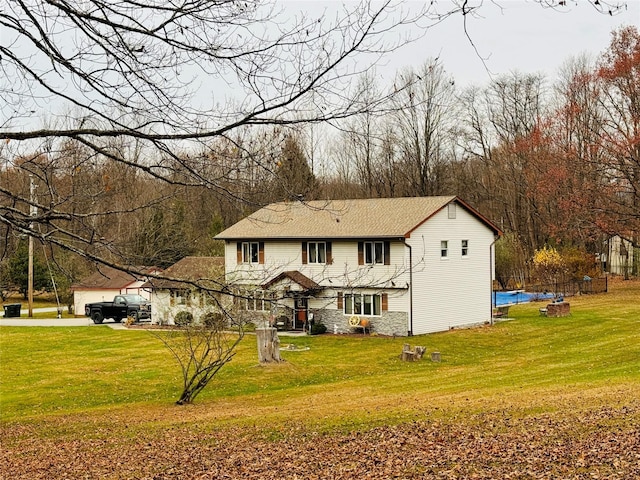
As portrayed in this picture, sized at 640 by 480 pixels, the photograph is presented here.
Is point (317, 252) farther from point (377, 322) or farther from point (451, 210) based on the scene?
point (451, 210)

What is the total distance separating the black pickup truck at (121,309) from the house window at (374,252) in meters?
14.4

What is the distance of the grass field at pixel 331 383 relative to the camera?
14680 millimetres

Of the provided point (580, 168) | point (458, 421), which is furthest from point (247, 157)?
point (580, 168)

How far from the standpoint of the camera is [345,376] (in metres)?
25.3

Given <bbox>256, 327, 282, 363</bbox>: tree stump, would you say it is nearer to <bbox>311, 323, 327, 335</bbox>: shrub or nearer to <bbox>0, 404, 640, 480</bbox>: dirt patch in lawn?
<bbox>311, 323, 327, 335</bbox>: shrub

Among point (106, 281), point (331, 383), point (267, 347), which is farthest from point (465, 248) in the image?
point (106, 281)

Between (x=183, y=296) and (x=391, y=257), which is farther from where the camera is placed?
(x=391, y=257)

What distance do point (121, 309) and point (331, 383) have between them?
2375cm

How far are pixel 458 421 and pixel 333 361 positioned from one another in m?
15.1

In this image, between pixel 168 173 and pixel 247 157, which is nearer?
pixel 247 157

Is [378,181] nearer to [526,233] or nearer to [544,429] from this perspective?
[526,233]

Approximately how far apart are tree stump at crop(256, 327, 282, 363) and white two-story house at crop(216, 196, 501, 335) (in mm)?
6821

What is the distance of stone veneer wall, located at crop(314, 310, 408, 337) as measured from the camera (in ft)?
113

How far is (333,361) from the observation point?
2808cm
